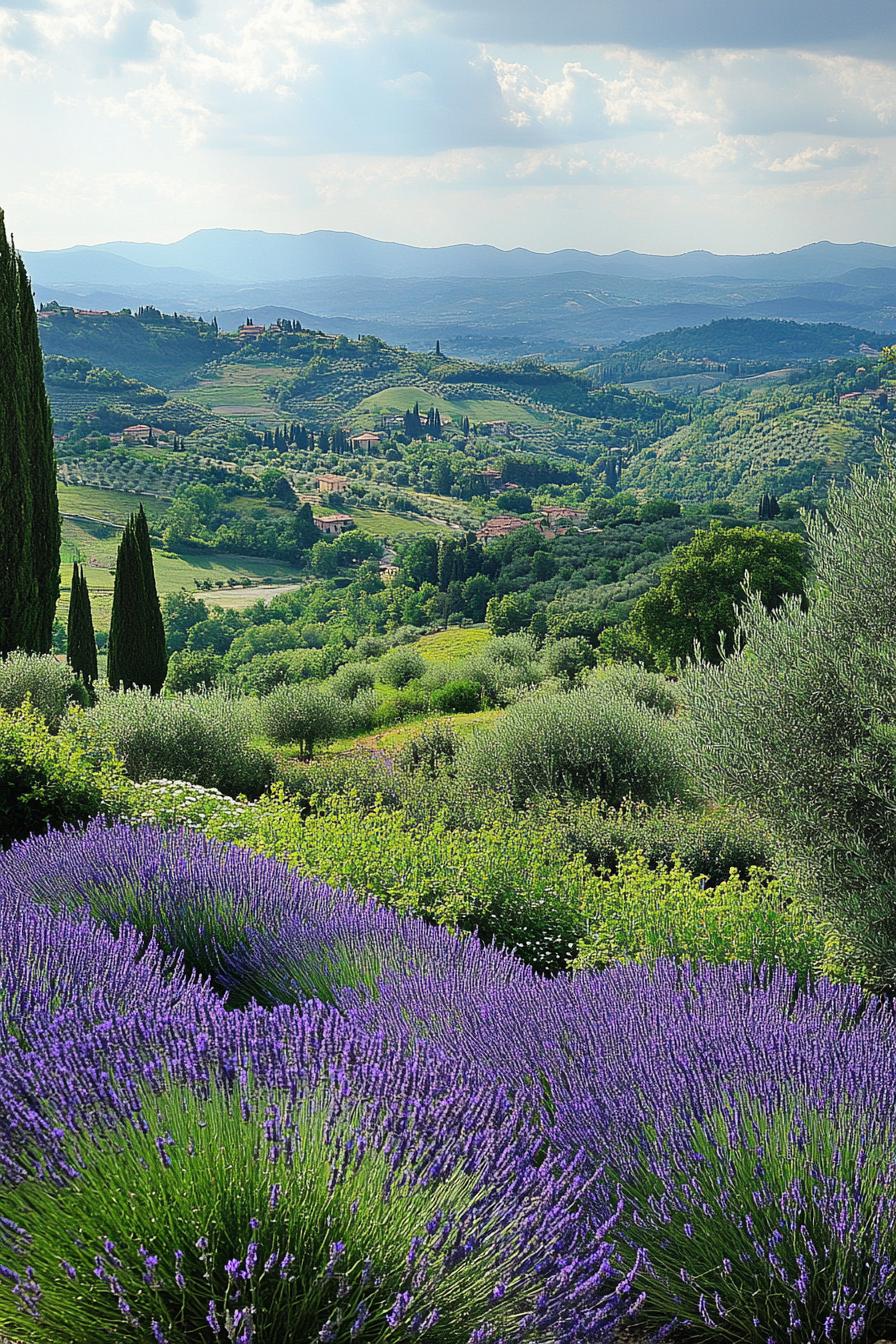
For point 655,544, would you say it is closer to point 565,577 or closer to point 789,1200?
point 565,577

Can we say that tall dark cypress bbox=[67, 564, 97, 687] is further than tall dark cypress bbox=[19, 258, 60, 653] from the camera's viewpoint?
Yes

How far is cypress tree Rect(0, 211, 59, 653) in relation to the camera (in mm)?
15898

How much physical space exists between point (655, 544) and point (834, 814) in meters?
60.3

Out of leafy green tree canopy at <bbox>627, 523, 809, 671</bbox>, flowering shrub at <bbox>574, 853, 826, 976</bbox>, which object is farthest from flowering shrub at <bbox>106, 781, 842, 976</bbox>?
leafy green tree canopy at <bbox>627, 523, 809, 671</bbox>

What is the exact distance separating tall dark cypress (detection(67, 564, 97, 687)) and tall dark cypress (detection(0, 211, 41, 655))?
1083cm

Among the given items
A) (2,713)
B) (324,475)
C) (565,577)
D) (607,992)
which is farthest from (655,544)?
(324,475)

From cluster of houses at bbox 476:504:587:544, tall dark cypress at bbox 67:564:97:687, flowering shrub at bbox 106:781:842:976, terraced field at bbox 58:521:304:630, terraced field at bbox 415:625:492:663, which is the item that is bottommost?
terraced field at bbox 58:521:304:630

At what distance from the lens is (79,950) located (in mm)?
3672

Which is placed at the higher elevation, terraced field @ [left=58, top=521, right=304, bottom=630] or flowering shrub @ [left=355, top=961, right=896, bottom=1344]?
flowering shrub @ [left=355, top=961, right=896, bottom=1344]

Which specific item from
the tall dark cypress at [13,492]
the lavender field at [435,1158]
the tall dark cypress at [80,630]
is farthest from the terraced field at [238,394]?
the lavender field at [435,1158]

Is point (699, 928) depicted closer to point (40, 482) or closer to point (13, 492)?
point (13, 492)

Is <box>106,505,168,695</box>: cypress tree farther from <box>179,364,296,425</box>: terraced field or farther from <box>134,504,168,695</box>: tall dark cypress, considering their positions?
<box>179,364,296,425</box>: terraced field

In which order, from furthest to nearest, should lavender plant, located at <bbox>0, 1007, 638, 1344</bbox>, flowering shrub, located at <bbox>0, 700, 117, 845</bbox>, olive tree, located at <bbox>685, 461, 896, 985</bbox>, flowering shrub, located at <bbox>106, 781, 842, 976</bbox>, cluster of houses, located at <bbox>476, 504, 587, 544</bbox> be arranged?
1. cluster of houses, located at <bbox>476, 504, 587, 544</bbox>
2. flowering shrub, located at <bbox>0, 700, 117, 845</bbox>
3. flowering shrub, located at <bbox>106, 781, 842, 976</bbox>
4. olive tree, located at <bbox>685, 461, 896, 985</bbox>
5. lavender plant, located at <bbox>0, 1007, 638, 1344</bbox>

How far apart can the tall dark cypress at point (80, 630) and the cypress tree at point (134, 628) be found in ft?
8.37
